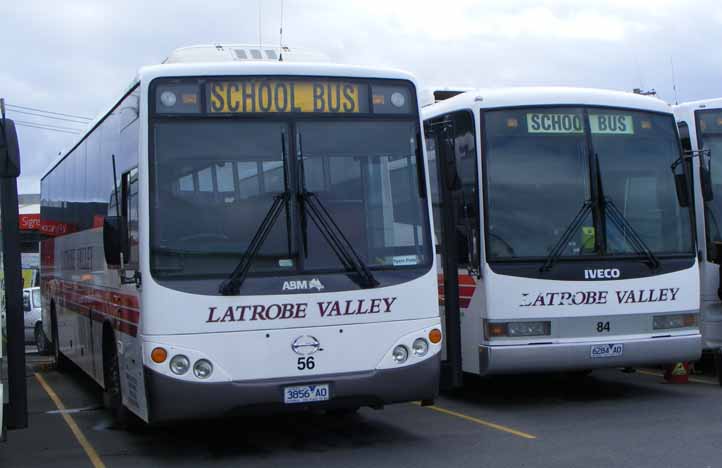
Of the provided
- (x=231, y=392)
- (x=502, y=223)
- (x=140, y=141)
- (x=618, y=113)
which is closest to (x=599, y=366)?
(x=502, y=223)

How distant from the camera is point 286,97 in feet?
29.3

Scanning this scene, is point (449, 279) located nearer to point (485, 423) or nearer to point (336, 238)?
point (485, 423)

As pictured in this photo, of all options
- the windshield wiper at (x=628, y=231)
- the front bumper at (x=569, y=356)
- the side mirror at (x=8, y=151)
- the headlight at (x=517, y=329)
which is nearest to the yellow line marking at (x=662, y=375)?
the front bumper at (x=569, y=356)

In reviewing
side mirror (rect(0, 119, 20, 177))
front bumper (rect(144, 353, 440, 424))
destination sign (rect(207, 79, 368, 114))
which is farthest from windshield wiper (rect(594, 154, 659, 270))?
side mirror (rect(0, 119, 20, 177))

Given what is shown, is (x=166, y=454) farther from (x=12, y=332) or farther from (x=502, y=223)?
(x=502, y=223)

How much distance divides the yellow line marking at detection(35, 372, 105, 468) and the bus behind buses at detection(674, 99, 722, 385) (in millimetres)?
7415

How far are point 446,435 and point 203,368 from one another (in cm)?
265

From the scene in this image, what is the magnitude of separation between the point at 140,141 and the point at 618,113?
222 inches

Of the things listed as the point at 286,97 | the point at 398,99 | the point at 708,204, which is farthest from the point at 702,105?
the point at 286,97

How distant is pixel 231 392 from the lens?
837 centimetres

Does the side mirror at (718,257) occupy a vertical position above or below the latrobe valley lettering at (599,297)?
above

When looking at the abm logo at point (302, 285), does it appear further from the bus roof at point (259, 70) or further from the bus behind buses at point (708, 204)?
the bus behind buses at point (708, 204)

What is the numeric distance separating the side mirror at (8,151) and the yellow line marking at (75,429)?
2628 millimetres

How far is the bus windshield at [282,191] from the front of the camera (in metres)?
8.52
